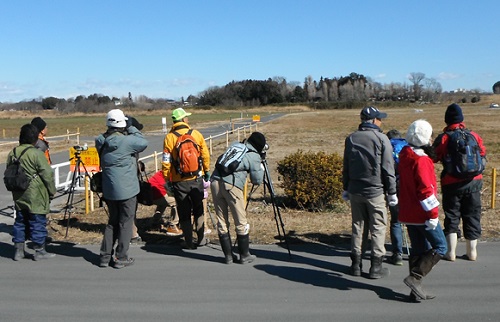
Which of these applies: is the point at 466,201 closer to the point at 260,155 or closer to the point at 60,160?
the point at 260,155

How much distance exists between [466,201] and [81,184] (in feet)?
32.3

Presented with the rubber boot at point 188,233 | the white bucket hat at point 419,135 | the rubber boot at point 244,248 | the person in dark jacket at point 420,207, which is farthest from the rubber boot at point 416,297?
the rubber boot at point 188,233

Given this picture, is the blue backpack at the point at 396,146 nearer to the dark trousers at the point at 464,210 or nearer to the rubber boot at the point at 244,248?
the dark trousers at the point at 464,210

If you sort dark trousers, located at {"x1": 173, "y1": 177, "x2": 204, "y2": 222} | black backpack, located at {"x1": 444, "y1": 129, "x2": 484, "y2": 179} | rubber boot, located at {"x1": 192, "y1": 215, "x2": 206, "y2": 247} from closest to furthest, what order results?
1. black backpack, located at {"x1": 444, "y1": 129, "x2": 484, "y2": 179}
2. dark trousers, located at {"x1": 173, "y1": 177, "x2": 204, "y2": 222}
3. rubber boot, located at {"x1": 192, "y1": 215, "x2": 206, "y2": 247}

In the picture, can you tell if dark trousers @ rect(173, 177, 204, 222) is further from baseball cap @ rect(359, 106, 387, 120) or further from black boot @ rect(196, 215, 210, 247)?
baseball cap @ rect(359, 106, 387, 120)

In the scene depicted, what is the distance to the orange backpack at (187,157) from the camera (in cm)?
704

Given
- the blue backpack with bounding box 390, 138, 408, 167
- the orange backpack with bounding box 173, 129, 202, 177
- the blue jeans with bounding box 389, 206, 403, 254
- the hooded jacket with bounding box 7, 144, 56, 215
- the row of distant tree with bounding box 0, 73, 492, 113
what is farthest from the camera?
the row of distant tree with bounding box 0, 73, 492, 113

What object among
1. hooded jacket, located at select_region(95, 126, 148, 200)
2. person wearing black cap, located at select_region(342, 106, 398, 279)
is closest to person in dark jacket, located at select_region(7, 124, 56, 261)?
hooded jacket, located at select_region(95, 126, 148, 200)

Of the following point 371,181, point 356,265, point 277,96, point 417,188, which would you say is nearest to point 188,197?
point 356,265

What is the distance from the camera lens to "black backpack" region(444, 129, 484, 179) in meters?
6.16

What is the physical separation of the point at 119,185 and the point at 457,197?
13.3 feet

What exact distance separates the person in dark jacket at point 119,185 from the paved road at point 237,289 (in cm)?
25

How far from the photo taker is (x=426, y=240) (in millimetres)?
5238

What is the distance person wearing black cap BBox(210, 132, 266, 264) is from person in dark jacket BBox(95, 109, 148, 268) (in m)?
1.02
